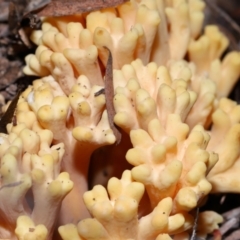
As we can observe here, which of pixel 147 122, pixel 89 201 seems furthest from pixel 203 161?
pixel 89 201

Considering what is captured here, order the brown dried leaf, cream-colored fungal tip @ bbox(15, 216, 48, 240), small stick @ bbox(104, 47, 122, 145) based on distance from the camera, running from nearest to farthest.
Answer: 1. cream-colored fungal tip @ bbox(15, 216, 48, 240)
2. small stick @ bbox(104, 47, 122, 145)
3. the brown dried leaf

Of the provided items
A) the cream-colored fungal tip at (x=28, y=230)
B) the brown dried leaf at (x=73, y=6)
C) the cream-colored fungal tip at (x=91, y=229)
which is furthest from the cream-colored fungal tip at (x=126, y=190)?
the brown dried leaf at (x=73, y=6)

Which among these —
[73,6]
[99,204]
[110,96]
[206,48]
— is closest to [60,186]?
[99,204]

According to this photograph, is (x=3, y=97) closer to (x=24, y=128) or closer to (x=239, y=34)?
(x=24, y=128)

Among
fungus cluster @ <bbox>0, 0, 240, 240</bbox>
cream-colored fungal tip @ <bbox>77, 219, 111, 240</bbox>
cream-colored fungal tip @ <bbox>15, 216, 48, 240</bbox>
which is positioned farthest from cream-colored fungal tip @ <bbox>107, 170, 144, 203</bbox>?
cream-colored fungal tip @ <bbox>15, 216, 48, 240</bbox>

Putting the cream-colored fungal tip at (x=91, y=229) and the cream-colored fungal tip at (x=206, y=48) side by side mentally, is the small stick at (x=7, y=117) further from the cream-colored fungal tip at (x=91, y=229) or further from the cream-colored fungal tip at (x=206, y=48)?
the cream-colored fungal tip at (x=206, y=48)

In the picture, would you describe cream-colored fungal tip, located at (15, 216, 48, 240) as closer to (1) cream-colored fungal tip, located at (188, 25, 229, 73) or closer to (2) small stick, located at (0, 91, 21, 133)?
(2) small stick, located at (0, 91, 21, 133)

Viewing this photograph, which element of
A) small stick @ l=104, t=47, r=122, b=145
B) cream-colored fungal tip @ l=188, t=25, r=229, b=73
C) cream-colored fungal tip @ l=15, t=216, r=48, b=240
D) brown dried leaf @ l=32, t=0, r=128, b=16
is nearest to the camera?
cream-colored fungal tip @ l=15, t=216, r=48, b=240

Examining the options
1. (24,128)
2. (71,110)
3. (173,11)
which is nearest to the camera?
(24,128)

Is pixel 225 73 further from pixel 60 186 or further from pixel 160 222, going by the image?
pixel 60 186
